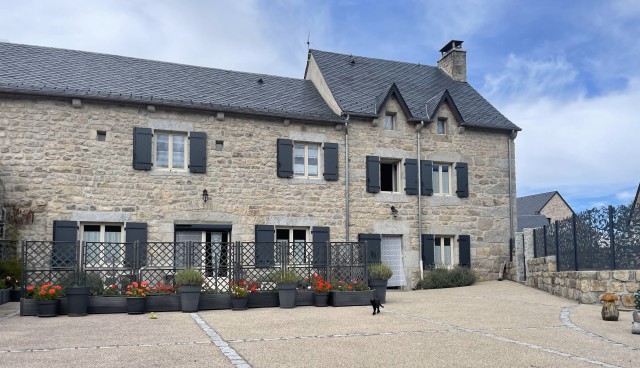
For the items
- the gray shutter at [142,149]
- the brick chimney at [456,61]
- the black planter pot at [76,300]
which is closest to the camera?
the black planter pot at [76,300]

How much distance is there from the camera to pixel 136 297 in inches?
432

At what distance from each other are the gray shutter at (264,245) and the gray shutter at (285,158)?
5.05 ft

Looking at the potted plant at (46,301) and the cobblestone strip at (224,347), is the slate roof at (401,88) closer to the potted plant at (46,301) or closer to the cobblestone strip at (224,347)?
the potted plant at (46,301)

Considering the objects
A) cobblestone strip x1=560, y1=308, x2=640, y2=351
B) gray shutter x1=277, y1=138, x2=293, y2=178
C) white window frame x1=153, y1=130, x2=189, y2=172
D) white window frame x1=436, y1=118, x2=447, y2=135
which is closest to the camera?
cobblestone strip x1=560, y1=308, x2=640, y2=351

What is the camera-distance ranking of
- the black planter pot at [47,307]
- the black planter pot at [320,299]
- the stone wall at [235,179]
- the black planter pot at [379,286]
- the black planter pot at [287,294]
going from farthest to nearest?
the stone wall at [235,179], the black planter pot at [379,286], the black planter pot at [320,299], the black planter pot at [287,294], the black planter pot at [47,307]

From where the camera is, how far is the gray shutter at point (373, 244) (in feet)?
55.7

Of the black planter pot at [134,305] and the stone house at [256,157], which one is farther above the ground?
the stone house at [256,157]

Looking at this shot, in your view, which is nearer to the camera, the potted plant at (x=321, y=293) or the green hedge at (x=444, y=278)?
the potted plant at (x=321, y=293)

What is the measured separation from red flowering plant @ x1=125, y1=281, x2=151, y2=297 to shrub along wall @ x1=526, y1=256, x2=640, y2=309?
352 inches

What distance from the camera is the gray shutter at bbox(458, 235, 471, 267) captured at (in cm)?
1834

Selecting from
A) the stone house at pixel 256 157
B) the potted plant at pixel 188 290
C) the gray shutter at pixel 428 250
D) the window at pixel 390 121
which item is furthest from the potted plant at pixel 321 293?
the window at pixel 390 121

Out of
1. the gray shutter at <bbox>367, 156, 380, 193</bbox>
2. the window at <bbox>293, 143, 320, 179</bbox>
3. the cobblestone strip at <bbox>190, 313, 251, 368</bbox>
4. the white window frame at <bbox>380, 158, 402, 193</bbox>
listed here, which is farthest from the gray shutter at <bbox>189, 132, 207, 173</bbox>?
the cobblestone strip at <bbox>190, 313, 251, 368</bbox>

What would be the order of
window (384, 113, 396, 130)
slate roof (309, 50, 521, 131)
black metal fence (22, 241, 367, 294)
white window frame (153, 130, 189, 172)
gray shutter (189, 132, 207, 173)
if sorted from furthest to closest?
slate roof (309, 50, 521, 131), window (384, 113, 396, 130), gray shutter (189, 132, 207, 173), white window frame (153, 130, 189, 172), black metal fence (22, 241, 367, 294)

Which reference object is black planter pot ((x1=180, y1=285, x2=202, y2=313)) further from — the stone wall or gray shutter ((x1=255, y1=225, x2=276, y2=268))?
the stone wall
